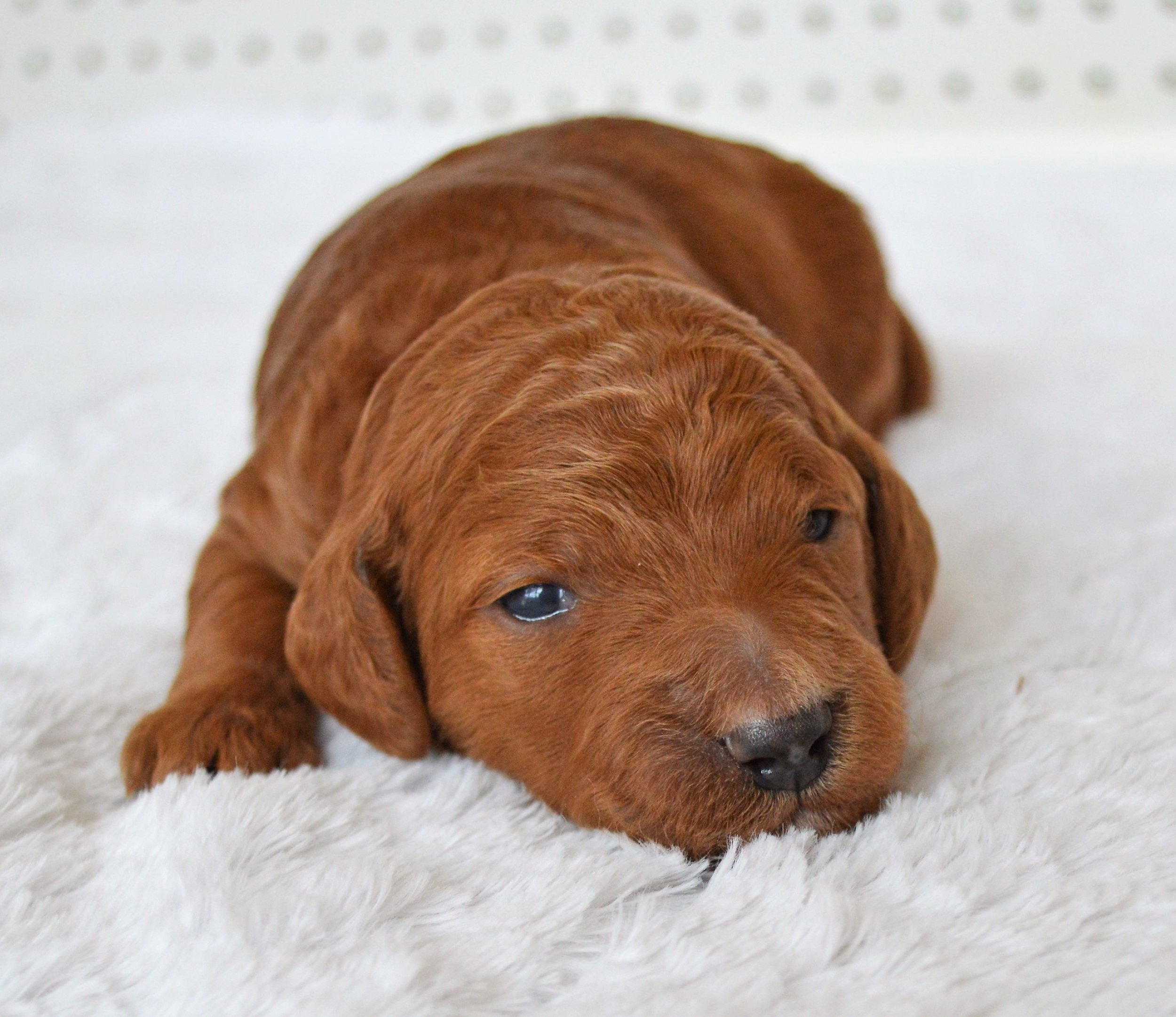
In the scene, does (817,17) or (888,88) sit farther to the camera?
(888,88)

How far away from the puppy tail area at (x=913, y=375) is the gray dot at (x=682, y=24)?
11.0 feet

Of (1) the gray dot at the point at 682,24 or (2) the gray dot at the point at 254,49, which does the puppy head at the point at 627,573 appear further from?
(2) the gray dot at the point at 254,49

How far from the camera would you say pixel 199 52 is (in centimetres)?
675

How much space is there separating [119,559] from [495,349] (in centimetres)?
130

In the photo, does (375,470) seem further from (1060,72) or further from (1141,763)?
(1060,72)

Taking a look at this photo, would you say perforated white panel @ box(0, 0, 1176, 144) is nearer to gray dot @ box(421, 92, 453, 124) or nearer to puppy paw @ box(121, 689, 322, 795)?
gray dot @ box(421, 92, 453, 124)

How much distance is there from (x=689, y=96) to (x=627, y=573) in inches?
212

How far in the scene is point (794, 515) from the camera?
5.95 feet

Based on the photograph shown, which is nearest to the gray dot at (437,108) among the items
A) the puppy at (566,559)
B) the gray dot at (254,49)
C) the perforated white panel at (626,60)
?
the perforated white panel at (626,60)

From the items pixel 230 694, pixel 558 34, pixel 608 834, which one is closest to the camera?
A: pixel 608 834

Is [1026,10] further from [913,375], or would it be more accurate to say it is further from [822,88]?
[913,375]

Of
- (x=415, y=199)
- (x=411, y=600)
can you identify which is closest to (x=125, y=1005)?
(x=411, y=600)

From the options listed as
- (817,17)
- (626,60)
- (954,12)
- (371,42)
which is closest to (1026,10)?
(954,12)

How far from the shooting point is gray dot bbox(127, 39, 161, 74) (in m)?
6.73
